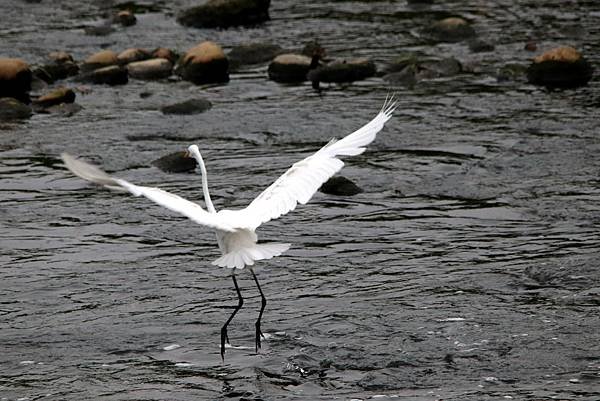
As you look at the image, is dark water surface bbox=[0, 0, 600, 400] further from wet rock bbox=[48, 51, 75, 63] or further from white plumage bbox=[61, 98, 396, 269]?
white plumage bbox=[61, 98, 396, 269]

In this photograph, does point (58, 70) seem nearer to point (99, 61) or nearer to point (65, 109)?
point (99, 61)

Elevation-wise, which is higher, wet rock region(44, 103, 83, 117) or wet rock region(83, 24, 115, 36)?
wet rock region(83, 24, 115, 36)

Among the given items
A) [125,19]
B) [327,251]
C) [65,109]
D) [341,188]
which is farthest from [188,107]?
[125,19]

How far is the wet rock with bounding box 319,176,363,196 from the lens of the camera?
459 inches

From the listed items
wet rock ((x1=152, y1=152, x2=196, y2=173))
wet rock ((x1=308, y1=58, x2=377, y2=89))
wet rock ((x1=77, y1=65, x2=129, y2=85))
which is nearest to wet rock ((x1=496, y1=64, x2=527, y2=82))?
wet rock ((x1=308, y1=58, x2=377, y2=89))

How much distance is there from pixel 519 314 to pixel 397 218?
2575 mm

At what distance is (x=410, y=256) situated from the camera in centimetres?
995

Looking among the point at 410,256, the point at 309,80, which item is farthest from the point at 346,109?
the point at 410,256

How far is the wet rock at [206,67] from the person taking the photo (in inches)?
643

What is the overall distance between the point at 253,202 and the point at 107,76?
332 inches

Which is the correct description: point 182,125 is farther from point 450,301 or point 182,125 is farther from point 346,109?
point 450,301

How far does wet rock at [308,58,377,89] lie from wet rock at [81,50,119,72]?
9.04 ft

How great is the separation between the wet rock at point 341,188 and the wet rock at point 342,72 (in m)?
4.37

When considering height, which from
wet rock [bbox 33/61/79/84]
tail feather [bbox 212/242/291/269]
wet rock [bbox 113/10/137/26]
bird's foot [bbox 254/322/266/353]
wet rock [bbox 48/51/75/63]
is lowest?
bird's foot [bbox 254/322/266/353]
